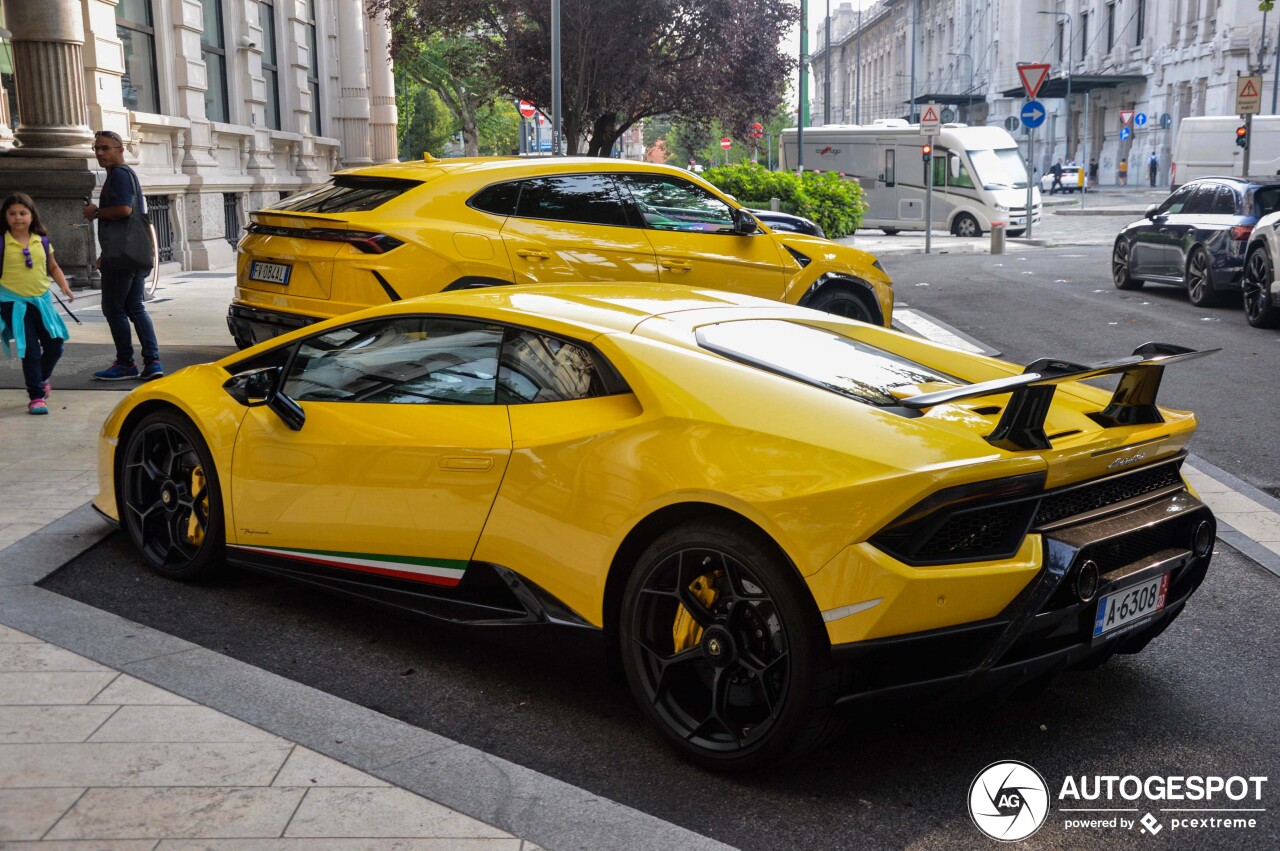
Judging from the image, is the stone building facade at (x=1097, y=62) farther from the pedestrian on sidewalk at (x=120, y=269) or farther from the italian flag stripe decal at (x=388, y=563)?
the italian flag stripe decal at (x=388, y=563)

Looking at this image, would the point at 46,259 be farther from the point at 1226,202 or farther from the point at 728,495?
the point at 1226,202

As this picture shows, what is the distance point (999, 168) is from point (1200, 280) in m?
18.6

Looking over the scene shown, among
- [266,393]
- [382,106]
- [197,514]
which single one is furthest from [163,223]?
[266,393]

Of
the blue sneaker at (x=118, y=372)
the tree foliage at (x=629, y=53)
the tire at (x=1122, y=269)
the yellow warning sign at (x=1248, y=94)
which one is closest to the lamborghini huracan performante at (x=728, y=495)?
the blue sneaker at (x=118, y=372)

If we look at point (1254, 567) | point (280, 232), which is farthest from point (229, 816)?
point (280, 232)

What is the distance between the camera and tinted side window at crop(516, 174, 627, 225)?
9.20 m

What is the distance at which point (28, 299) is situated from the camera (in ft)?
29.1

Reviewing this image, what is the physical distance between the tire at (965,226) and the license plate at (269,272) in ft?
88.2

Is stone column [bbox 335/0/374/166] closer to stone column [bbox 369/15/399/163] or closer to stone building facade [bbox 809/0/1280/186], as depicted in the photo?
stone column [bbox 369/15/399/163]

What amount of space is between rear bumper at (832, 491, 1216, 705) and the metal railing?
18.6 meters

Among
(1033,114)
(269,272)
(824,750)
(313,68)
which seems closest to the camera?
(824,750)

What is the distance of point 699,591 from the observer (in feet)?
12.0

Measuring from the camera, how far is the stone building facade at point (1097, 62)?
54531 millimetres

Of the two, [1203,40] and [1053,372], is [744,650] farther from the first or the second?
[1203,40]
